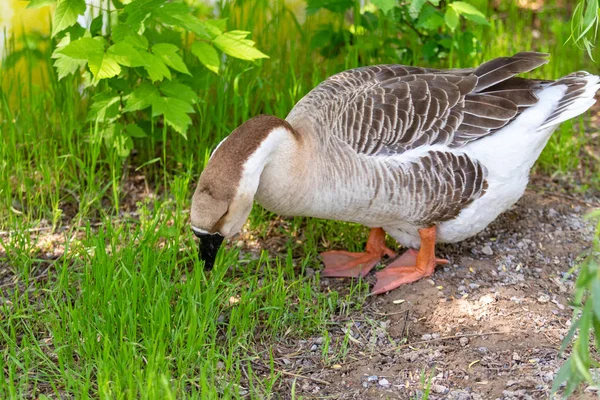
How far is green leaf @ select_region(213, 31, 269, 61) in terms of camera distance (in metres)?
3.89

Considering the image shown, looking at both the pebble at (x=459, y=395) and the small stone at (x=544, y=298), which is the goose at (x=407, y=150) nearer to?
the small stone at (x=544, y=298)

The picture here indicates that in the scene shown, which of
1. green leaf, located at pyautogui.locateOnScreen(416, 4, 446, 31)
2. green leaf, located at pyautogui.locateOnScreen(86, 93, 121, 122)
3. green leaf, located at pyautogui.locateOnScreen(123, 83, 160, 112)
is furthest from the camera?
green leaf, located at pyautogui.locateOnScreen(416, 4, 446, 31)

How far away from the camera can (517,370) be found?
3.14 meters

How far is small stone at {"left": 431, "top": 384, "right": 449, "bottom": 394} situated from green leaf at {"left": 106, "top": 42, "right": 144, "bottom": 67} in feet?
6.43

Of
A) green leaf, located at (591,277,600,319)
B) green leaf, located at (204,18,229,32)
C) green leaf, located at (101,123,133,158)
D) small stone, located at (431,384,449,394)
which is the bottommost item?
small stone, located at (431,384,449,394)

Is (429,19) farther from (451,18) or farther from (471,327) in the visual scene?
(471,327)

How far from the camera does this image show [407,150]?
11.8 ft

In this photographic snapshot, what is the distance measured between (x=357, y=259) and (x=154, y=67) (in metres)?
1.45

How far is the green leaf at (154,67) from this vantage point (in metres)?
3.62

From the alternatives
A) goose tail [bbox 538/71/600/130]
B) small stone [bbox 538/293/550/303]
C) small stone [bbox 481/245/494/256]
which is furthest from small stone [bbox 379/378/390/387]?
goose tail [bbox 538/71/600/130]

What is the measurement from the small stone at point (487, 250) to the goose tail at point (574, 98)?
763 millimetres

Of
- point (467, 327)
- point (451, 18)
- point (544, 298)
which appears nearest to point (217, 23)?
point (451, 18)

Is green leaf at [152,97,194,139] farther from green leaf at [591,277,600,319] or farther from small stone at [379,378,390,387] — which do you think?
green leaf at [591,277,600,319]

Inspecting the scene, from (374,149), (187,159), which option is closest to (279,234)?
(187,159)
